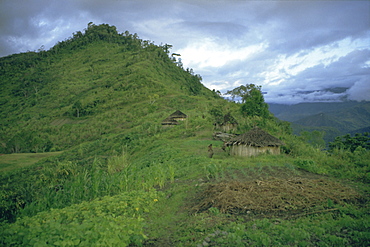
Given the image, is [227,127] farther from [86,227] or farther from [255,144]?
[86,227]

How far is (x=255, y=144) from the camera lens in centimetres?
1594

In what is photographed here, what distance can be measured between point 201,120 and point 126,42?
108 m

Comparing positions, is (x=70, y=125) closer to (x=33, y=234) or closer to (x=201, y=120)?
(x=201, y=120)

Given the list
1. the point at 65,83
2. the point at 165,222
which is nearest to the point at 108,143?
the point at 165,222

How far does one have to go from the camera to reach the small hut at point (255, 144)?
16.1m

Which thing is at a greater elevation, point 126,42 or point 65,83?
point 126,42

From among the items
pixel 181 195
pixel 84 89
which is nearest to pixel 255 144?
pixel 181 195

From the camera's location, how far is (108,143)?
3678 centimetres

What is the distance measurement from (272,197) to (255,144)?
9460mm

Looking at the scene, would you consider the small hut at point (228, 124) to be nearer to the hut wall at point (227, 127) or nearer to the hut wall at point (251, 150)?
the hut wall at point (227, 127)

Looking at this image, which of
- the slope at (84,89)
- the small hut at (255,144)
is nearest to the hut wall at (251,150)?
the small hut at (255,144)

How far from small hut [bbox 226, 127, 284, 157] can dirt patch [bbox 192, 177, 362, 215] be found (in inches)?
321

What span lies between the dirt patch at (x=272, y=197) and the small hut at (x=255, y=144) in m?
8.15

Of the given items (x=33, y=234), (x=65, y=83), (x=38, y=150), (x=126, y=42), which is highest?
(x=126, y=42)
